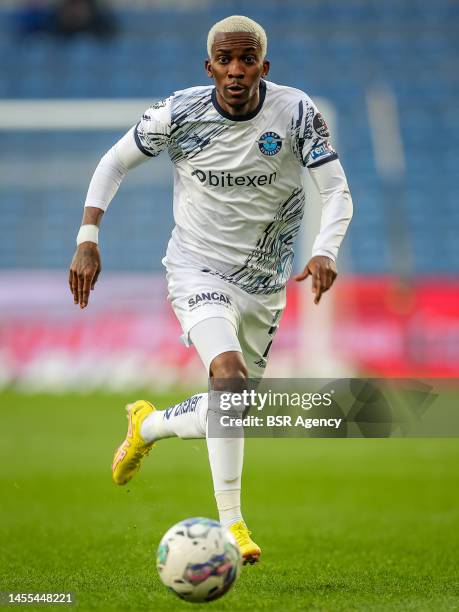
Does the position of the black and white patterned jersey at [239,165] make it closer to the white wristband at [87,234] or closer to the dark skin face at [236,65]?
the dark skin face at [236,65]

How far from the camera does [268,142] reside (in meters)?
5.84

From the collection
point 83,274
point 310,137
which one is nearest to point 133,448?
point 83,274

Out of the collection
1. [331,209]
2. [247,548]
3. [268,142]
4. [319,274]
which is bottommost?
[247,548]

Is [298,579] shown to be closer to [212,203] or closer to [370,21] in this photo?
[212,203]

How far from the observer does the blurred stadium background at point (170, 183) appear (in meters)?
17.5

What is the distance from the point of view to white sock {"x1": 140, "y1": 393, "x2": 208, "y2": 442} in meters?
5.84

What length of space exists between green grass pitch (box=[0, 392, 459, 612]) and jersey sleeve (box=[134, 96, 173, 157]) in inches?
85.5

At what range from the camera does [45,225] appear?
21062mm

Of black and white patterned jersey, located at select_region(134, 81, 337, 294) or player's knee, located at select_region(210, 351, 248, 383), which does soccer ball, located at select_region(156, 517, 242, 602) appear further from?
black and white patterned jersey, located at select_region(134, 81, 337, 294)

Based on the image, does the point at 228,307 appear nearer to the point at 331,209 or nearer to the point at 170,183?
the point at 331,209

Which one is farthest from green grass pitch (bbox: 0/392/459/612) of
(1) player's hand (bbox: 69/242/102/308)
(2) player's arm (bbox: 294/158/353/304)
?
(2) player's arm (bbox: 294/158/353/304)

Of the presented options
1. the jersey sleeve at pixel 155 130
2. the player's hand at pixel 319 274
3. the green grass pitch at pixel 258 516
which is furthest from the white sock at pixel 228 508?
the jersey sleeve at pixel 155 130

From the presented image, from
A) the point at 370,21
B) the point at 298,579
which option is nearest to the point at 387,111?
the point at 370,21

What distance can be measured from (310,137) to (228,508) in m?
1.91
